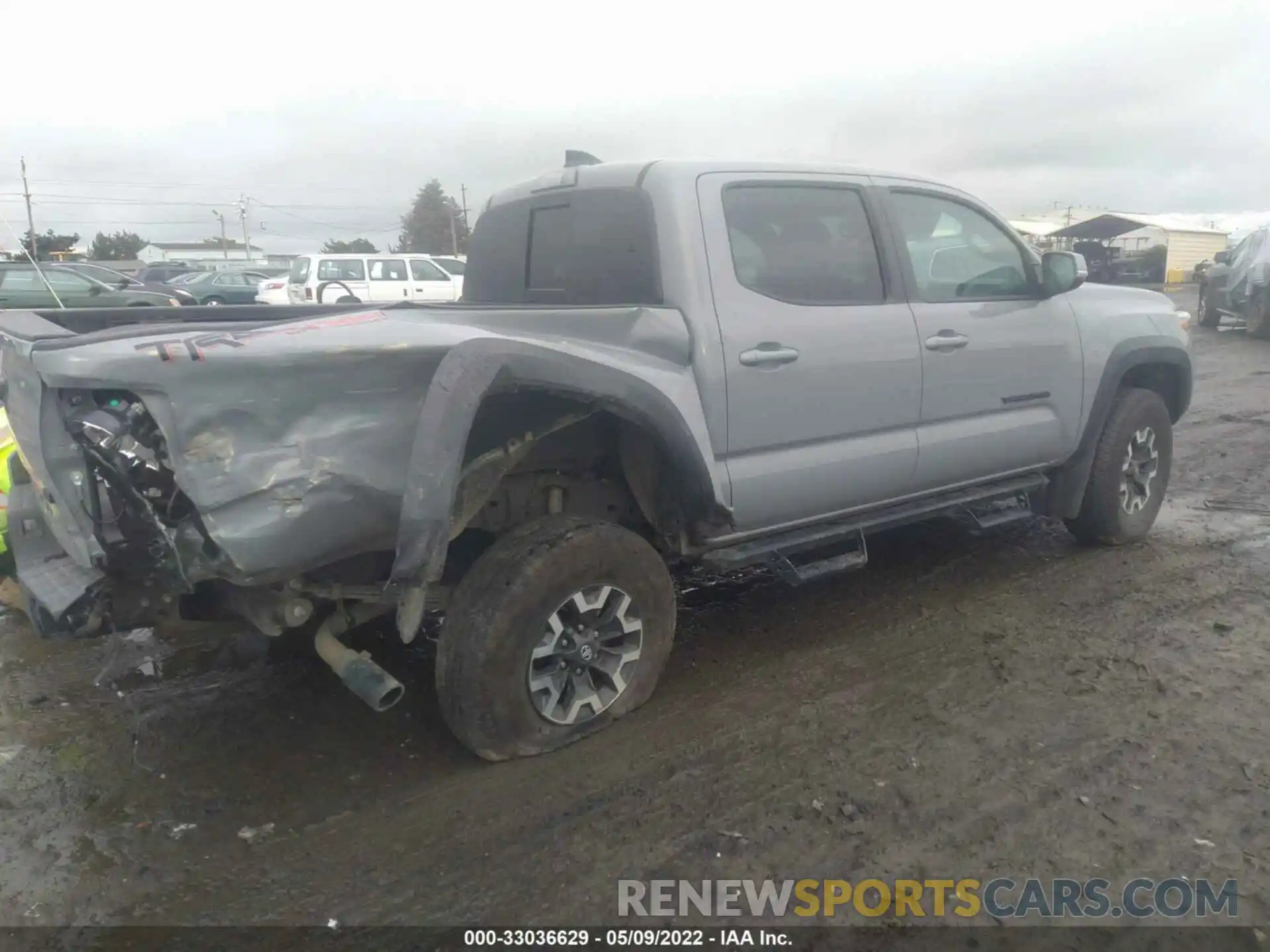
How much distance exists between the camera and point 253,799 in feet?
10.2

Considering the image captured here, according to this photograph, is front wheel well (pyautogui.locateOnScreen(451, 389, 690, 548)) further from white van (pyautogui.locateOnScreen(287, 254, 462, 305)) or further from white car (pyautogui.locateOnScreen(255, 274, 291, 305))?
white car (pyautogui.locateOnScreen(255, 274, 291, 305))

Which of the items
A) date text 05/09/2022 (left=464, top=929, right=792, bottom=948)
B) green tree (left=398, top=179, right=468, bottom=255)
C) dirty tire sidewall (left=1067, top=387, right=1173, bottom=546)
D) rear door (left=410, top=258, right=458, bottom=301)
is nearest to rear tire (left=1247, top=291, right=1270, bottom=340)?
dirty tire sidewall (left=1067, top=387, right=1173, bottom=546)

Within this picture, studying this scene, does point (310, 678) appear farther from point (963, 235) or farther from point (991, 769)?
point (963, 235)

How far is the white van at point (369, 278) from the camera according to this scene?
20516 mm

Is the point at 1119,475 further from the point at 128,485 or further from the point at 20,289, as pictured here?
the point at 20,289

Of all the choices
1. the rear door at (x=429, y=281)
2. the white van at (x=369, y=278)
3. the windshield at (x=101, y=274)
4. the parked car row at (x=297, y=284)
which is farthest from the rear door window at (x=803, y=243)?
the rear door at (x=429, y=281)

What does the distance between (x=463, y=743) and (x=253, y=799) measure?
2.27ft

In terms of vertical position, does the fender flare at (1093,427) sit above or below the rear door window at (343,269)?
below

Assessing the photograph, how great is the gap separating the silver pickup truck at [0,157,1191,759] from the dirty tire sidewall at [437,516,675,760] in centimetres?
1

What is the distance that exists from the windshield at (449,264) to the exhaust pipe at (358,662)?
1960cm

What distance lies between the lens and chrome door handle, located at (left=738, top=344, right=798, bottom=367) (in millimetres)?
3588

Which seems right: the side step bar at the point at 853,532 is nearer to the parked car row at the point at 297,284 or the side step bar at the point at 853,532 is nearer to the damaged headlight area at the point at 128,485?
the damaged headlight area at the point at 128,485

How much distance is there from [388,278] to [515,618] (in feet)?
63.9

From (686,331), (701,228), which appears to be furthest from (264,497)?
(701,228)
